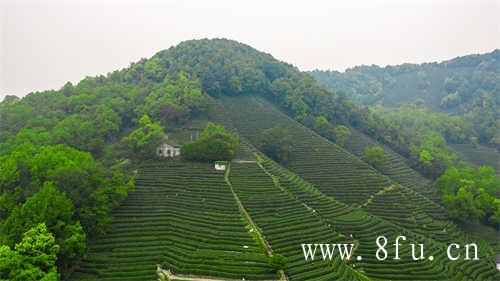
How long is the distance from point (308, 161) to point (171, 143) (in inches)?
721

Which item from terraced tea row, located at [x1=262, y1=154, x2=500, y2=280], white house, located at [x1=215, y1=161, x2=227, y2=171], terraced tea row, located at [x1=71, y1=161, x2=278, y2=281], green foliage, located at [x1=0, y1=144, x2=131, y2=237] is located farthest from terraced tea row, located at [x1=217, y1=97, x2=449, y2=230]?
green foliage, located at [x1=0, y1=144, x2=131, y2=237]

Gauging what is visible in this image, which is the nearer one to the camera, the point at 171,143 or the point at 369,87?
Answer: the point at 171,143

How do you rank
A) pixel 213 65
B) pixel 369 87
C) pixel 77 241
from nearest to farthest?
pixel 77 241
pixel 213 65
pixel 369 87

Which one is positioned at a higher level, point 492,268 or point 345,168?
point 345,168

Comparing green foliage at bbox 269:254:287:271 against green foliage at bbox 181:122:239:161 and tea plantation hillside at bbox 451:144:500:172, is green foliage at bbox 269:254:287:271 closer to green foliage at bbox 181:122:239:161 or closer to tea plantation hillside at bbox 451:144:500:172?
green foliage at bbox 181:122:239:161

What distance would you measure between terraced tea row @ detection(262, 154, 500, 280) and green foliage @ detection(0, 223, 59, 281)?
20.6 meters

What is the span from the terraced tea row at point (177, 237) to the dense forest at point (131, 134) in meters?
1.46

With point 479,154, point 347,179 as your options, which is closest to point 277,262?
point 347,179

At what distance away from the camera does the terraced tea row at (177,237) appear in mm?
23000

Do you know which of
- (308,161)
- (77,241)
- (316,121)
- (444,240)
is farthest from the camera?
(316,121)

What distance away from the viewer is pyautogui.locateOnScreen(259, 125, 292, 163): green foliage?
46469 mm

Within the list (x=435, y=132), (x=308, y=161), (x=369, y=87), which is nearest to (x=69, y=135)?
(x=308, y=161)

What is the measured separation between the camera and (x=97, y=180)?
27.4 m

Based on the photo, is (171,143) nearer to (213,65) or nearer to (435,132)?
(213,65)
